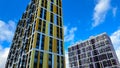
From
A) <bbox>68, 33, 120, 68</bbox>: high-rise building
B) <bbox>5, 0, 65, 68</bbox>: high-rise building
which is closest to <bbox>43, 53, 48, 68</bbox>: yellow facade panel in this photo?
<bbox>5, 0, 65, 68</bbox>: high-rise building

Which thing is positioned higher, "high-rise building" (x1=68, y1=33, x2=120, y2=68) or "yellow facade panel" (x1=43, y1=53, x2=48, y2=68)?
"high-rise building" (x1=68, y1=33, x2=120, y2=68)

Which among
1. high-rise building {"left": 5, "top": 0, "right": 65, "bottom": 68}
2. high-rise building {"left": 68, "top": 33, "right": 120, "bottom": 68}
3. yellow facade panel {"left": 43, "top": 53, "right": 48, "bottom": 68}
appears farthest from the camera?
high-rise building {"left": 68, "top": 33, "right": 120, "bottom": 68}

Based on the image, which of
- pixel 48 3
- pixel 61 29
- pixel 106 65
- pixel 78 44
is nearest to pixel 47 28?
pixel 61 29

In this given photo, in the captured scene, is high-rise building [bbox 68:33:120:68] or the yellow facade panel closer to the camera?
the yellow facade panel

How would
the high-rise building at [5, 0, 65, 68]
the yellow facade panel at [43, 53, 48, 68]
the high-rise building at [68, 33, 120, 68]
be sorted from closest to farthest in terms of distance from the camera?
the yellow facade panel at [43, 53, 48, 68] < the high-rise building at [5, 0, 65, 68] < the high-rise building at [68, 33, 120, 68]

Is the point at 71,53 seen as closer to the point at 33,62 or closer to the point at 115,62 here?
the point at 115,62

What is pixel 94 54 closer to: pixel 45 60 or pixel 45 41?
pixel 45 41

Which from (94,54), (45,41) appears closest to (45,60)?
(45,41)

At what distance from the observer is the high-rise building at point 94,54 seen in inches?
3665

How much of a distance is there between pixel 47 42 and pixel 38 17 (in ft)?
36.9

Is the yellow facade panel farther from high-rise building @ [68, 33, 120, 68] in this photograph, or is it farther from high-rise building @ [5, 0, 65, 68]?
high-rise building @ [68, 33, 120, 68]

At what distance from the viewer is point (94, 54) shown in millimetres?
102750

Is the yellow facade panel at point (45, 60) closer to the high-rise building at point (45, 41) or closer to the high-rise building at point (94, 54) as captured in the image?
the high-rise building at point (45, 41)

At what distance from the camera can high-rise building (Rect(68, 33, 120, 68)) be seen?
93.1 m
